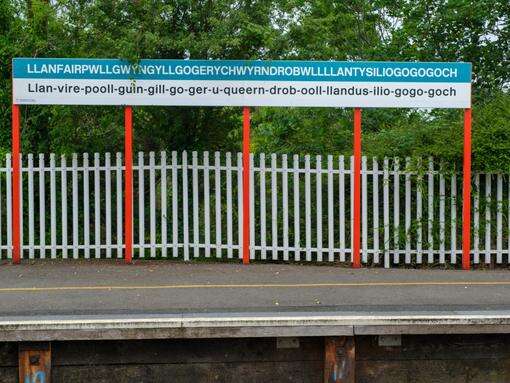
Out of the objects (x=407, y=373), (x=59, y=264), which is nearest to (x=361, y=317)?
(x=407, y=373)

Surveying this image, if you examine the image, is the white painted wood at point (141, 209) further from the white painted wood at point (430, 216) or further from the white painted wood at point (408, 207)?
the white painted wood at point (430, 216)

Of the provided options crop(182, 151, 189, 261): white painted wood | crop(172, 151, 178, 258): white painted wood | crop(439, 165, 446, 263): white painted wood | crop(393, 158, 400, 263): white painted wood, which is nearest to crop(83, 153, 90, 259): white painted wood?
crop(172, 151, 178, 258): white painted wood

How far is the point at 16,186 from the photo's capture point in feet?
36.7

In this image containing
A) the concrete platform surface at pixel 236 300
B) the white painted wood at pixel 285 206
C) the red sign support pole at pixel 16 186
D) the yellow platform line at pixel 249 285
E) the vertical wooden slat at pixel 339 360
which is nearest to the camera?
the concrete platform surface at pixel 236 300

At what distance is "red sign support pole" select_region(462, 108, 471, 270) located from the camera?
11.1 meters

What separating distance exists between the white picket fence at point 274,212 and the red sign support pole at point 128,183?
0.16 meters

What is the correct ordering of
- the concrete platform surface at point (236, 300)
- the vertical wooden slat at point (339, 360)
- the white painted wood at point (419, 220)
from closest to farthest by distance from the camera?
the concrete platform surface at point (236, 300) < the vertical wooden slat at point (339, 360) < the white painted wood at point (419, 220)

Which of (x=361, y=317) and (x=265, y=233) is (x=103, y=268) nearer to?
(x=265, y=233)

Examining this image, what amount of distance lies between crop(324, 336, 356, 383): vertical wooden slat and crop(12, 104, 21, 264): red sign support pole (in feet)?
19.0

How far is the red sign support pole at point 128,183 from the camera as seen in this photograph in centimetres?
1109

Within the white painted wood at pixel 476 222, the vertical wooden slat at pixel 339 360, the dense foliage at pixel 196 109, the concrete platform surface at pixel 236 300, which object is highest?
the dense foliage at pixel 196 109

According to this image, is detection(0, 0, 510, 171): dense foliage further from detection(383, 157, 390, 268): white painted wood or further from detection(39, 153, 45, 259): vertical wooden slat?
detection(39, 153, 45, 259): vertical wooden slat

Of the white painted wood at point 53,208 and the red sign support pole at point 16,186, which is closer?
the red sign support pole at point 16,186

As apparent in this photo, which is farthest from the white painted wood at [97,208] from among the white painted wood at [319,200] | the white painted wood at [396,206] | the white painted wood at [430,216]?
the white painted wood at [430,216]
